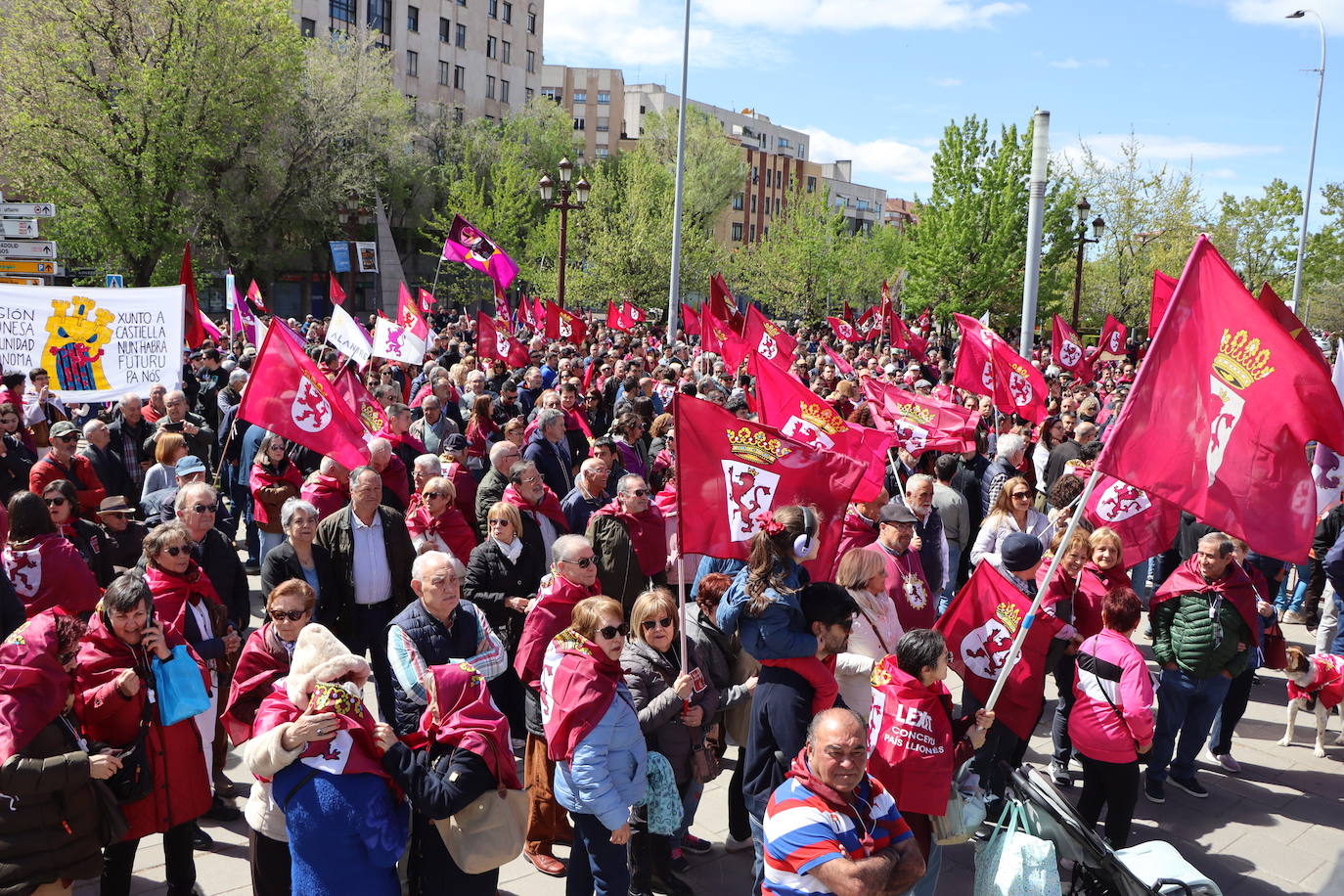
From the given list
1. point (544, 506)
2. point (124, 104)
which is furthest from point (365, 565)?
point (124, 104)

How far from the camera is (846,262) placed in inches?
2058

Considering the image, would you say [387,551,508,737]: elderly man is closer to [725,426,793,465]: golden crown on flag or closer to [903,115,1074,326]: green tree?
[725,426,793,465]: golden crown on flag

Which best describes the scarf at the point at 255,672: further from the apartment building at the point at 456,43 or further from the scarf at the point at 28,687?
the apartment building at the point at 456,43

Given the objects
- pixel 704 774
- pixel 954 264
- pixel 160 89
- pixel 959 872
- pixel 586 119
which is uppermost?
pixel 586 119

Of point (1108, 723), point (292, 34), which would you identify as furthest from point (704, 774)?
point (292, 34)

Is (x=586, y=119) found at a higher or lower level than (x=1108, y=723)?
higher

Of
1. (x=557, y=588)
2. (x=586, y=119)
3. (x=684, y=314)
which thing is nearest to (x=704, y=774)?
(x=557, y=588)

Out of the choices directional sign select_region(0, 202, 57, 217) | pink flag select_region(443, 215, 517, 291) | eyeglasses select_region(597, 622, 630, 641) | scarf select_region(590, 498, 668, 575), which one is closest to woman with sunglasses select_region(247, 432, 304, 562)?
scarf select_region(590, 498, 668, 575)

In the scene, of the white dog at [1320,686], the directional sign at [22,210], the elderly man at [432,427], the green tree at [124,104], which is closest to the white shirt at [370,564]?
the elderly man at [432,427]

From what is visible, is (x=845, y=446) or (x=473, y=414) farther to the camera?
(x=473, y=414)

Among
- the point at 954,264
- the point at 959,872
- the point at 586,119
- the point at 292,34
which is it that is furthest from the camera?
the point at 586,119

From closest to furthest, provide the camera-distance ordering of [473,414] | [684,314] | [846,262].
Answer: [473,414] → [684,314] → [846,262]

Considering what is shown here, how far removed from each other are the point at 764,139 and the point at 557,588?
111 m

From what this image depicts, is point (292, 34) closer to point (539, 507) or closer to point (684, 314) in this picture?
point (684, 314)
